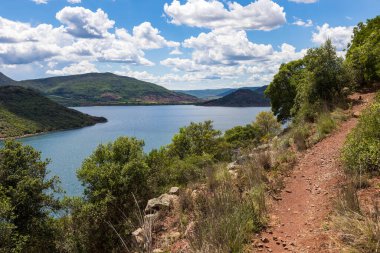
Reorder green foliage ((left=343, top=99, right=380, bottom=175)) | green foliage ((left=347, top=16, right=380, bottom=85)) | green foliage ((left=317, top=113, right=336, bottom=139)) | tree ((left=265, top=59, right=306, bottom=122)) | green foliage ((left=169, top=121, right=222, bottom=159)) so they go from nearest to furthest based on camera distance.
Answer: green foliage ((left=343, top=99, right=380, bottom=175)) < green foliage ((left=317, top=113, right=336, bottom=139)) < green foliage ((left=347, top=16, right=380, bottom=85)) < green foliage ((left=169, top=121, right=222, bottom=159)) < tree ((left=265, top=59, right=306, bottom=122))

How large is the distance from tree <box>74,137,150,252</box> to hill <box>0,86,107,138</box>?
Result: 12276cm

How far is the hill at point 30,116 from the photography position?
143000 millimetres

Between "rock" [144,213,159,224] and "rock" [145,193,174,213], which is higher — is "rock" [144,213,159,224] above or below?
above

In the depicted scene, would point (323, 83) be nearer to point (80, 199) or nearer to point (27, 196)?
point (80, 199)

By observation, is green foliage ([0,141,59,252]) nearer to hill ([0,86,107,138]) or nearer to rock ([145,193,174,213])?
rock ([145,193,174,213])

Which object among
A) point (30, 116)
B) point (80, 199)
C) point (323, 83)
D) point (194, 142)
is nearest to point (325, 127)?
point (323, 83)

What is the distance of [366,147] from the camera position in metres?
8.75

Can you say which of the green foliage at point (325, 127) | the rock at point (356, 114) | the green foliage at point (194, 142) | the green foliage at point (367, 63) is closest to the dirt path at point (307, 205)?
the green foliage at point (325, 127)

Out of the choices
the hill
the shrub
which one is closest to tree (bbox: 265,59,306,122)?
the shrub

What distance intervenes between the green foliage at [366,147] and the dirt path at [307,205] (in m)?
0.70

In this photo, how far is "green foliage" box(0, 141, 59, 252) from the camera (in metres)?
21.7

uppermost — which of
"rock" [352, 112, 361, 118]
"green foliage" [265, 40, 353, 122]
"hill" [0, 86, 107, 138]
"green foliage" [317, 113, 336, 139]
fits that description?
"green foliage" [265, 40, 353, 122]

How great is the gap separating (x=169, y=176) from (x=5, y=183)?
43.8 feet

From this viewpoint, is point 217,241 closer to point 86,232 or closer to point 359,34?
point 86,232
